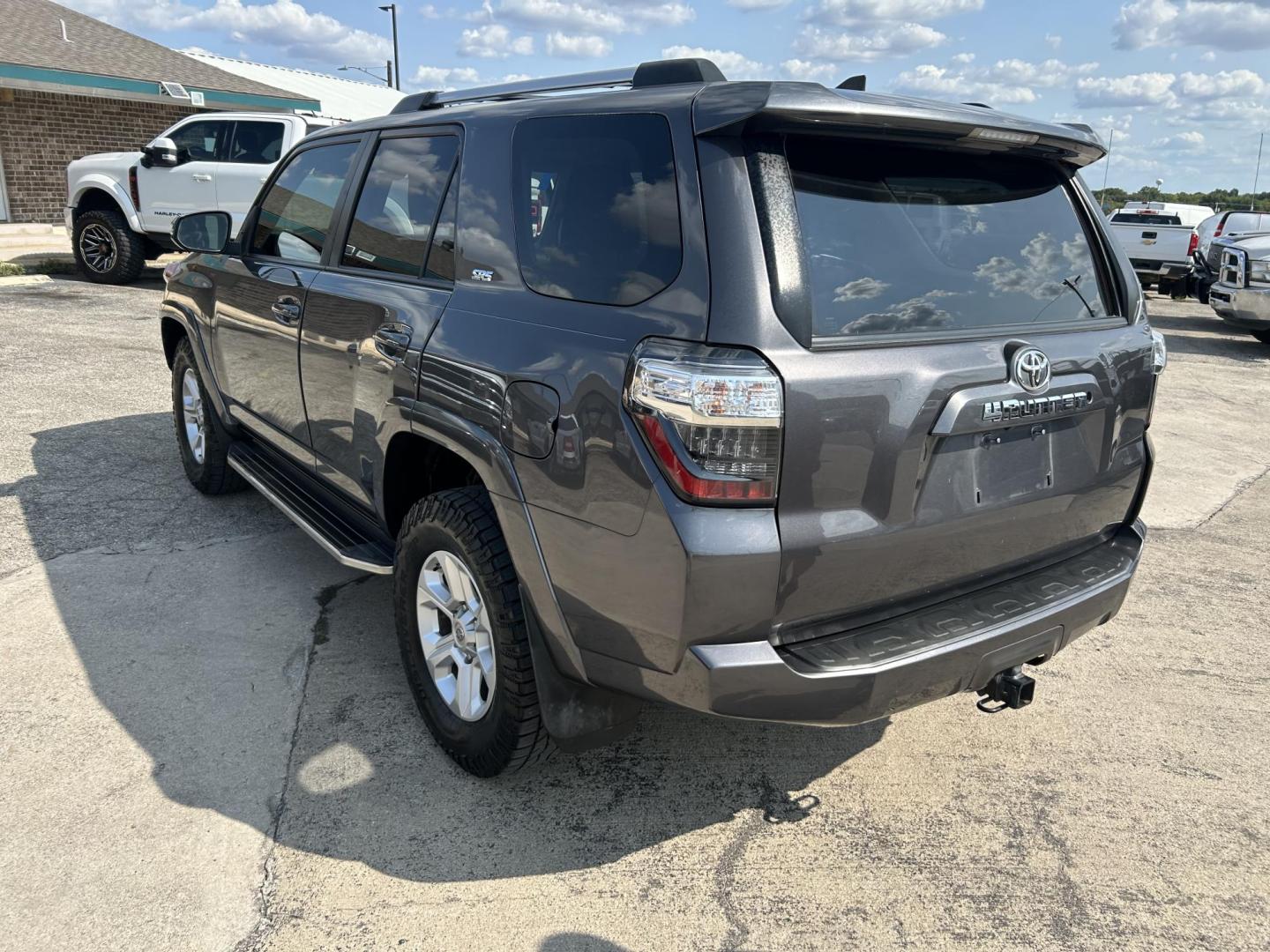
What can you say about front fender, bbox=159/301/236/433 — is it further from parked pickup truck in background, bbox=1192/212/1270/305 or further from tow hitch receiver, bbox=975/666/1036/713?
parked pickup truck in background, bbox=1192/212/1270/305

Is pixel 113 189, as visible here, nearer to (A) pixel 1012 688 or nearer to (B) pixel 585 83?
(B) pixel 585 83

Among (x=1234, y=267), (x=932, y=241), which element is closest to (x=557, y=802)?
(x=932, y=241)

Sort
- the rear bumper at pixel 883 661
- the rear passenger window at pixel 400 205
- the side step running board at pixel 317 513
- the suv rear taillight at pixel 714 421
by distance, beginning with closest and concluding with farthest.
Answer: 1. the suv rear taillight at pixel 714 421
2. the rear bumper at pixel 883 661
3. the rear passenger window at pixel 400 205
4. the side step running board at pixel 317 513

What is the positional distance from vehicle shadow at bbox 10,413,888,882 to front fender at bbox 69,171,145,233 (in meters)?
10.2

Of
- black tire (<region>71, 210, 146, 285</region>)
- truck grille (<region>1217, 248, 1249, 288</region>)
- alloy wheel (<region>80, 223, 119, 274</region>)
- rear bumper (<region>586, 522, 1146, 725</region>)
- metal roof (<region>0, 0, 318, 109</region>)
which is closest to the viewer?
rear bumper (<region>586, 522, 1146, 725</region>)

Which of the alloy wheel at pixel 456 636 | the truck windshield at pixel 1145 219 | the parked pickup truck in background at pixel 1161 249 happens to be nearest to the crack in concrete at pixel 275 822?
the alloy wheel at pixel 456 636

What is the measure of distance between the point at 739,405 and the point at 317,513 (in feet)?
7.46

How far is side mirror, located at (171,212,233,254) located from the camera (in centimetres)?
467

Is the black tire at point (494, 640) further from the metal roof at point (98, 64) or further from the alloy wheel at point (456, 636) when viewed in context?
the metal roof at point (98, 64)

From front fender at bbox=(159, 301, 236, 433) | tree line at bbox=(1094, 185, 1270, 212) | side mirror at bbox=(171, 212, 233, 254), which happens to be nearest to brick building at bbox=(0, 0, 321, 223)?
front fender at bbox=(159, 301, 236, 433)

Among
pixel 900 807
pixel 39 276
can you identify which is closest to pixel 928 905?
pixel 900 807

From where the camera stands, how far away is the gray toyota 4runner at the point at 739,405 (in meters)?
2.23

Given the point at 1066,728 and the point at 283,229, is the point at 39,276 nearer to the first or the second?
the point at 283,229

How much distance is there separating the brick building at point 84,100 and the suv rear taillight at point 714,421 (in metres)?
19.1
